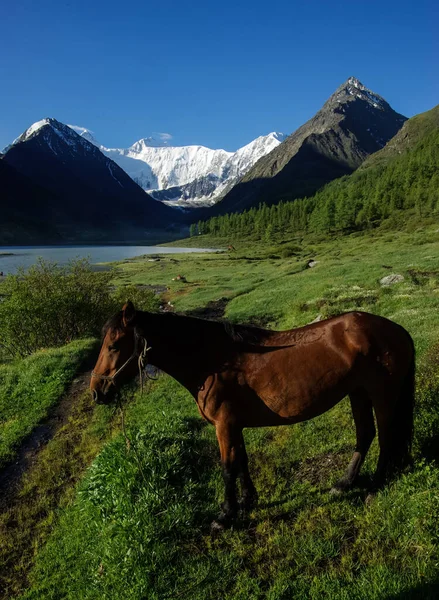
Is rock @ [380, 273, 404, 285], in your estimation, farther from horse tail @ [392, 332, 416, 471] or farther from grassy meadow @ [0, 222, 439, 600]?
horse tail @ [392, 332, 416, 471]

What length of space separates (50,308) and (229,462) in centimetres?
1810

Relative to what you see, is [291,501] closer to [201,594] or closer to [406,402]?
[201,594]

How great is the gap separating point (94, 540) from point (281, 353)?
435 centimetres

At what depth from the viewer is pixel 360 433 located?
611 centimetres

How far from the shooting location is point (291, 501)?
6.03 meters

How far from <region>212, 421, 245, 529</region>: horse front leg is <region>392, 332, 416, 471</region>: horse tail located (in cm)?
251

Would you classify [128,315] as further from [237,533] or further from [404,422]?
[404,422]

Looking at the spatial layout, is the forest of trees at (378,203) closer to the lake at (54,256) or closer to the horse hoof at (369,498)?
the lake at (54,256)

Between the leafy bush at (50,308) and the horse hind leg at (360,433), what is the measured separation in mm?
18587

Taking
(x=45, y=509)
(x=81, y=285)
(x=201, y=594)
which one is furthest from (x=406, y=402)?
(x=81, y=285)

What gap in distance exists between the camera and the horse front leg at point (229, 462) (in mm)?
5562

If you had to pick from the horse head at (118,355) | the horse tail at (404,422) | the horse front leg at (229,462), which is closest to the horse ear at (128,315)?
the horse head at (118,355)

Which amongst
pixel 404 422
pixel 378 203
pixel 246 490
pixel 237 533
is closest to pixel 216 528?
pixel 237 533

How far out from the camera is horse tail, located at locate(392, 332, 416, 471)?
223 inches
